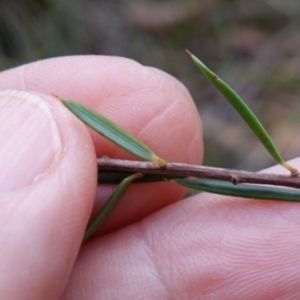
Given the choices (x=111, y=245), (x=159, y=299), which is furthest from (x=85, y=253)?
(x=159, y=299)

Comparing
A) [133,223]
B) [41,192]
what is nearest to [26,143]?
[41,192]

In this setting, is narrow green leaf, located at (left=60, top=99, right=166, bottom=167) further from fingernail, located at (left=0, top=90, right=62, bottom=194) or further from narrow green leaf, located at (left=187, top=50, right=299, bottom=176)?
narrow green leaf, located at (left=187, top=50, right=299, bottom=176)

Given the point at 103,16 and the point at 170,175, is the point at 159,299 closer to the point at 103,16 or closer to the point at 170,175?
the point at 170,175

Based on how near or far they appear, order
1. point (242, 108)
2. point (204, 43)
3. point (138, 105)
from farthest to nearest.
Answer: point (204, 43) → point (138, 105) → point (242, 108)

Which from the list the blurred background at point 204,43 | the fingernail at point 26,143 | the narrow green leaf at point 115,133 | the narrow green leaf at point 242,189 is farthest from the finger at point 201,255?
the blurred background at point 204,43

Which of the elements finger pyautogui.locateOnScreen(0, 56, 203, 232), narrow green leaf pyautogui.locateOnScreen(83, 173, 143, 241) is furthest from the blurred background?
narrow green leaf pyautogui.locateOnScreen(83, 173, 143, 241)

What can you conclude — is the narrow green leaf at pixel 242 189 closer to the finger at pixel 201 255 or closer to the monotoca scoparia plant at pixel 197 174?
the monotoca scoparia plant at pixel 197 174

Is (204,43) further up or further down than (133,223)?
further up

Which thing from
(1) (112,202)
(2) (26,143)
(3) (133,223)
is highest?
(2) (26,143)

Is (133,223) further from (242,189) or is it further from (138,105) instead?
(242,189)
